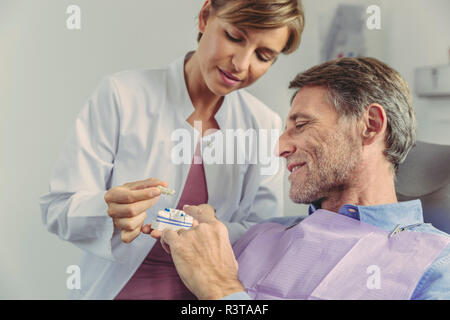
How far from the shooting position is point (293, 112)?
904 mm

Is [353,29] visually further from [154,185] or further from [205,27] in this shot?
[154,185]

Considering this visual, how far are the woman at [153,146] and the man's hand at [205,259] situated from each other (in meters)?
0.08

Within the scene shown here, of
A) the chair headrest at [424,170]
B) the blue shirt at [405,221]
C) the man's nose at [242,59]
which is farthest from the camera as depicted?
the chair headrest at [424,170]

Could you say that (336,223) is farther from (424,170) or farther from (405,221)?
(424,170)

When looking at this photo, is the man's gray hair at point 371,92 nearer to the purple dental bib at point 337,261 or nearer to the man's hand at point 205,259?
the purple dental bib at point 337,261

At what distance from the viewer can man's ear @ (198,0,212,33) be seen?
0.85 meters

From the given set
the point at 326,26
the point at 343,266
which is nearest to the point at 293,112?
the point at 326,26

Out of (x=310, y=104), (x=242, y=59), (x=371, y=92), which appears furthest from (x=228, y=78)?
(x=371, y=92)

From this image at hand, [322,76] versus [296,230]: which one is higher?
[322,76]

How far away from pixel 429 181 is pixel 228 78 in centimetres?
48

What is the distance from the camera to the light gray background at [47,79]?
842 mm

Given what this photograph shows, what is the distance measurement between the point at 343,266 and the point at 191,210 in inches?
11.7

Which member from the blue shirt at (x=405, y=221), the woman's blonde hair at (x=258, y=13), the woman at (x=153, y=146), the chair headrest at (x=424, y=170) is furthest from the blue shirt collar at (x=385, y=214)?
the woman's blonde hair at (x=258, y=13)
